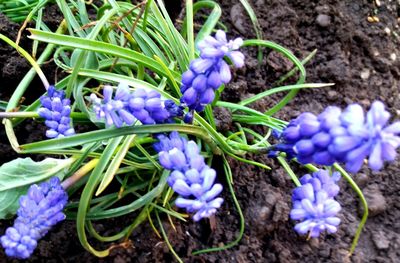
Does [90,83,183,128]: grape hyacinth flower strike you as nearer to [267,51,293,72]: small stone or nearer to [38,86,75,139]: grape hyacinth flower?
[38,86,75,139]: grape hyacinth flower

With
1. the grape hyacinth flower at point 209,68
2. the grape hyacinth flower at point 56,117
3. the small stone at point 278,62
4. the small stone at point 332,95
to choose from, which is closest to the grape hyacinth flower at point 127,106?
the grape hyacinth flower at point 209,68

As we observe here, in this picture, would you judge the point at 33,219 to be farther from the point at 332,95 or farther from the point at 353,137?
the point at 332,95

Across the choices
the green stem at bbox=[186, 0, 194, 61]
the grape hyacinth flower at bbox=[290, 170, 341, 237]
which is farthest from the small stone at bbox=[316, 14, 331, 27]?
the grape hyacinth flower at bbox=[290, 170, 341, 237]

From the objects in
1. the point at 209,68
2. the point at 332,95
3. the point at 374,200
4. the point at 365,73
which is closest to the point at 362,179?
the point at 374,200

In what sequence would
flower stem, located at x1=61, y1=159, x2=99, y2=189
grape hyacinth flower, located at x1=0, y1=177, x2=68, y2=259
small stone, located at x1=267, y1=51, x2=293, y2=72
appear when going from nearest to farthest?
1. grape hyacinth flower, located at x1=0, y1=177, x2=68, y2=259
2. flower stem, located at x1=61, y1=159, x2=99, y2=189
3. small stone, located at x1=267, y1=51, x2=293, y2=72

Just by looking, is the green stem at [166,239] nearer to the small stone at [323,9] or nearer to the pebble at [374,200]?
the pebble at [374,200]

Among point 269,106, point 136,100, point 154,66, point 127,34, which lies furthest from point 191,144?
point 269,106
